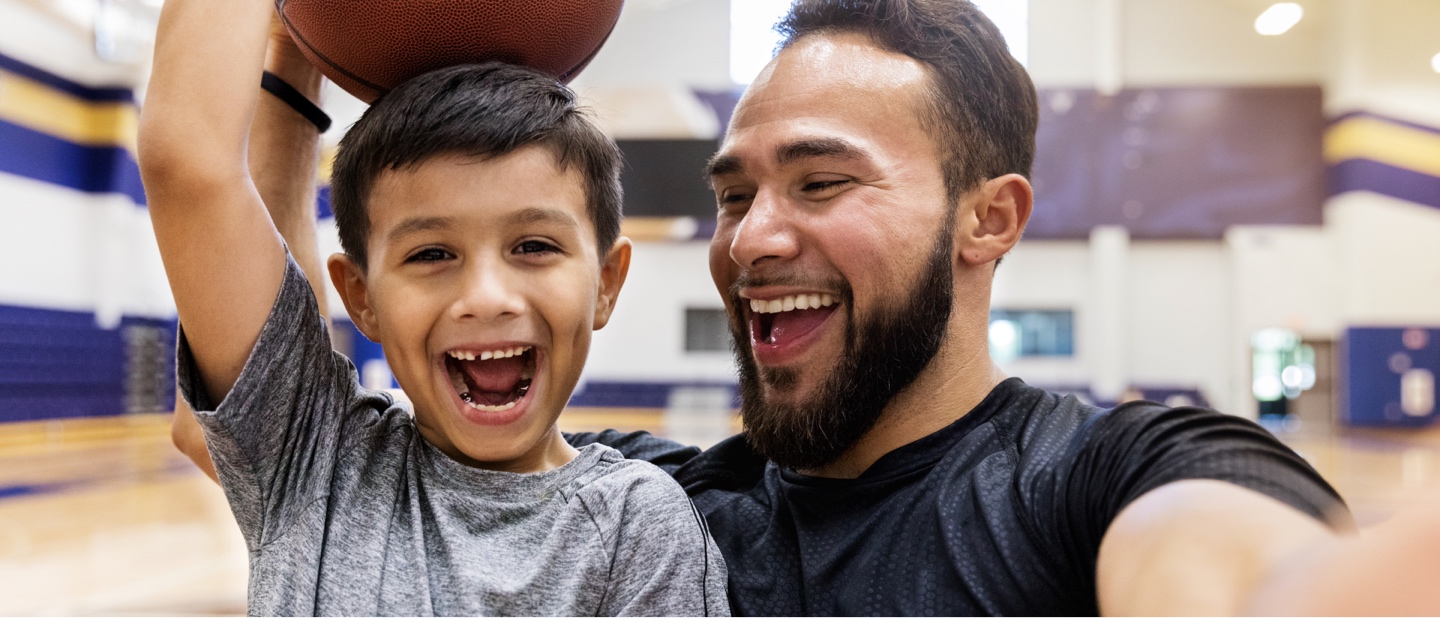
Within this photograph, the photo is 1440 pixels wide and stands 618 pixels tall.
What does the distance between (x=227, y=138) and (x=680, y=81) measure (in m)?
9.93

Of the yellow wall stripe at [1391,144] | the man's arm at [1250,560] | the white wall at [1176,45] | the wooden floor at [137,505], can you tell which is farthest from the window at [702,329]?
the man's arm at [1250,560]

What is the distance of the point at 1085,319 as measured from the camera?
33.9 feet

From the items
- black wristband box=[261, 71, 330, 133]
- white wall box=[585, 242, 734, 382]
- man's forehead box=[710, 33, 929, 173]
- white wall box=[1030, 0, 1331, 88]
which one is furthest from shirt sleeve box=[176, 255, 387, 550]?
white wall box=[1030, 0, 1331, 88]

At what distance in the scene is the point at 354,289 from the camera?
1117 millimetres

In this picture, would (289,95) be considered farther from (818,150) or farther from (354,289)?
(818,150)

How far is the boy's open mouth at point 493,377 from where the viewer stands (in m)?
1.10

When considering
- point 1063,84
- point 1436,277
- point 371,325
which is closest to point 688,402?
point 1063,84

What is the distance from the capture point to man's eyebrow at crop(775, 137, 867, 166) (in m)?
1.20

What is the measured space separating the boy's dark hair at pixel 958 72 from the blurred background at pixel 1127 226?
23.7 ft

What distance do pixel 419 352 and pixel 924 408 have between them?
59 cm

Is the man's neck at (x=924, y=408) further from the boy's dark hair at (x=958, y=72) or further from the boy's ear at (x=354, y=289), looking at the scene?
the boy's ear at (x=354, y=289)

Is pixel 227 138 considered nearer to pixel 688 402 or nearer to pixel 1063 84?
pixel 688 402

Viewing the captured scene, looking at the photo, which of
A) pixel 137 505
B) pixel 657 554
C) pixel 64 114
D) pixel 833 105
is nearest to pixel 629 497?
pixel 657 554

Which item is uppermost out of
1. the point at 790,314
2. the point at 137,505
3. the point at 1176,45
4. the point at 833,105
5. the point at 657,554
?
the point at 1176,45
